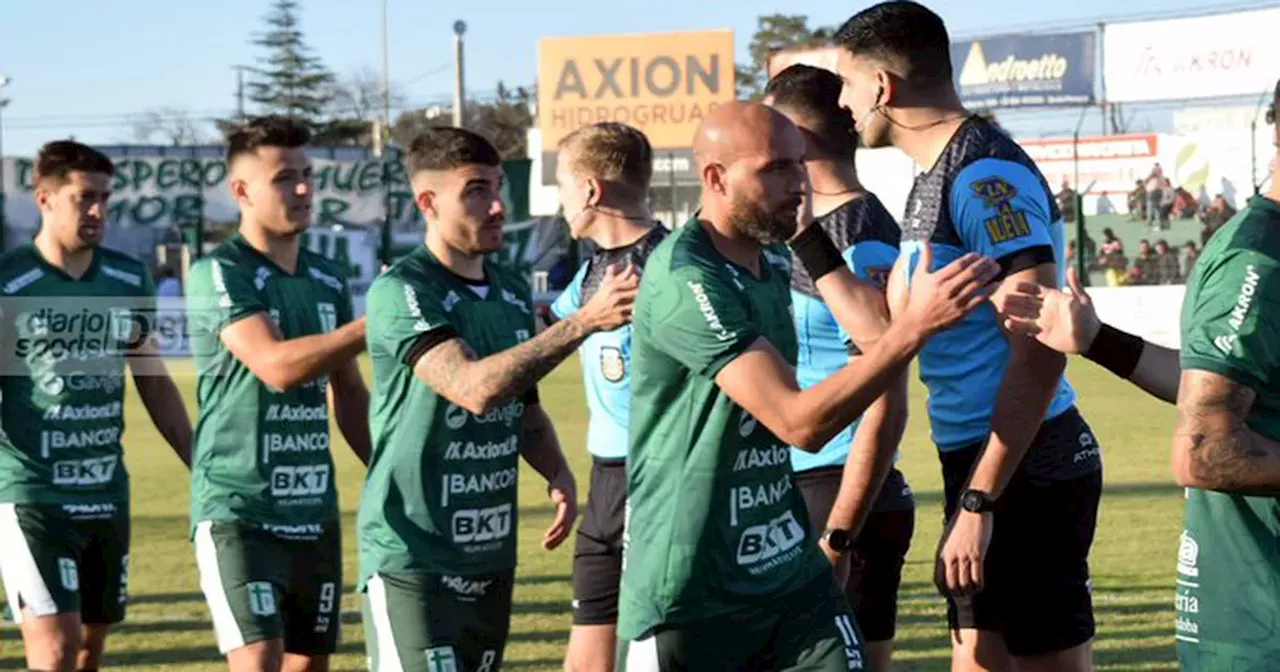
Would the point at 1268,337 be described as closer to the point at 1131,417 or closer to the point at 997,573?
the point at 997,573

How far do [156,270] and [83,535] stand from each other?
37657 millimetres

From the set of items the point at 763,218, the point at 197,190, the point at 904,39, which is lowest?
the point at 763,218

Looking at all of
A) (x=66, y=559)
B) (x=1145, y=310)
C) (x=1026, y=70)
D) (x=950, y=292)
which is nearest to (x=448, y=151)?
(x=950, y=292)

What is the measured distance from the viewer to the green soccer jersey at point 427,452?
19.3 feet

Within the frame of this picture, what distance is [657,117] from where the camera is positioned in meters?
60.6

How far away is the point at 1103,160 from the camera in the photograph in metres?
51.0

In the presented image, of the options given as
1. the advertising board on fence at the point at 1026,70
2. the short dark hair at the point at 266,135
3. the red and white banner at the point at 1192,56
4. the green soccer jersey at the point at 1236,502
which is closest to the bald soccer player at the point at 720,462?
the green soccer jersey at the point at 1236,502

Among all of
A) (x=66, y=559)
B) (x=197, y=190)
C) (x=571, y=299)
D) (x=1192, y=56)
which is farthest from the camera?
(x=1192, y=56)

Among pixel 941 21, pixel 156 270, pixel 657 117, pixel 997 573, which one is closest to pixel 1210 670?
pixel 997 573

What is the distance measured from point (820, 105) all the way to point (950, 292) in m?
1.96

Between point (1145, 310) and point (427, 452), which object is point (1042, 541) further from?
point (1145, 310)

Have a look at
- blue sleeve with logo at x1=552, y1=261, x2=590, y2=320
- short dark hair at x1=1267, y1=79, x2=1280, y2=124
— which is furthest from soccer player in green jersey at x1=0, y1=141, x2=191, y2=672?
short dark hair at x1=1267, y1=79, x2=1280, y2=124

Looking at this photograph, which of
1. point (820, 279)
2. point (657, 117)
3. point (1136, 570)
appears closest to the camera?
point (820, 279)

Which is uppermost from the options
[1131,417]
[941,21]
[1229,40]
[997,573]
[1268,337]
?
[1229,40]
